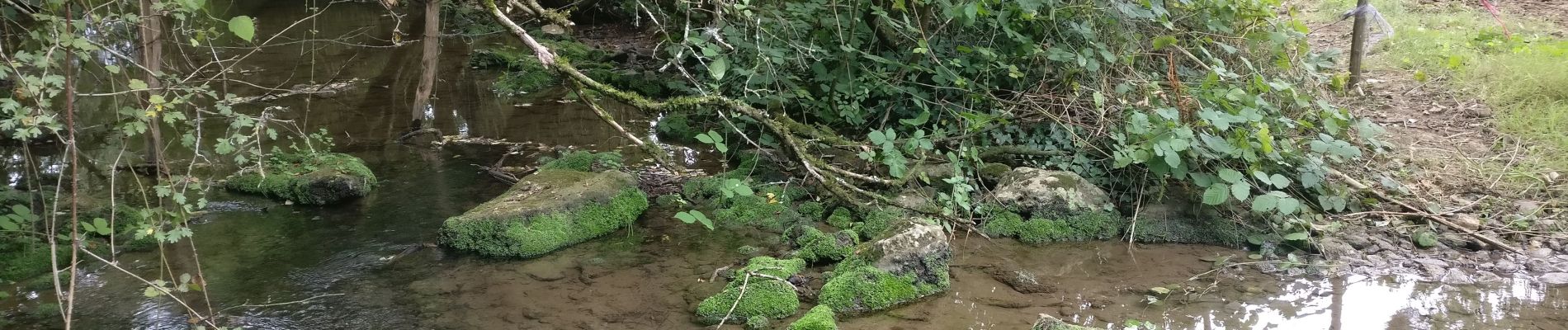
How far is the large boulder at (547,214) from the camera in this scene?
15.8 feet

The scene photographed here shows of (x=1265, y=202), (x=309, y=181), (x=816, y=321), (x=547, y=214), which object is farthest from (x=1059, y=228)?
(x=309, y=181)

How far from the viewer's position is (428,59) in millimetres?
6969

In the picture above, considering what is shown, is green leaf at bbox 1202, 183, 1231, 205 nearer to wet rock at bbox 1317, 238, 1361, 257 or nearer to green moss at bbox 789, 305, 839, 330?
wet rock at bbox 1317, 238, 1361, 257

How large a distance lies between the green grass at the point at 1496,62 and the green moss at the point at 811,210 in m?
4.07

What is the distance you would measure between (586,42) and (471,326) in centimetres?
820

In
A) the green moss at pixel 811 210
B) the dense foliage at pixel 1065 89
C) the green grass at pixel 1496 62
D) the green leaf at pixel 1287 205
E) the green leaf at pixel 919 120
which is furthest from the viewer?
the green grass at pixel 1496 62

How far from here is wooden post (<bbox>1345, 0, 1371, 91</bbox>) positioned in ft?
20.4

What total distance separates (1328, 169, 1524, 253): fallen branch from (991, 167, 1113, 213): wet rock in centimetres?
133

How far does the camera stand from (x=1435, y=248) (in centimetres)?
486

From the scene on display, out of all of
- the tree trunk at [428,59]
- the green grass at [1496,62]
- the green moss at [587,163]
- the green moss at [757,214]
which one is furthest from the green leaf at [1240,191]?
the tree trunk at [428,59]

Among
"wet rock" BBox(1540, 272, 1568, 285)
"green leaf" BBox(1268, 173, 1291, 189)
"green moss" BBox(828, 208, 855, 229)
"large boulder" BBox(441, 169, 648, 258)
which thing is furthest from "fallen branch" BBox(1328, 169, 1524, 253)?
"large boulder" BBox(441, 169, 648, 258)

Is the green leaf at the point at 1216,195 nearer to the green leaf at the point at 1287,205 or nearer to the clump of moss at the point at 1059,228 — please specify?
the green leaf at the point at 1287,205

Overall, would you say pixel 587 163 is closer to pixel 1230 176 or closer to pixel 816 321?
pixel 816 321

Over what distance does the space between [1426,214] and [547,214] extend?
15.4 ft
